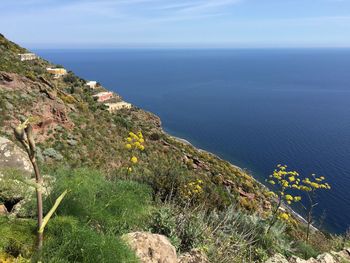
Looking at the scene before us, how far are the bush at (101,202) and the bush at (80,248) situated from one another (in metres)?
0.53

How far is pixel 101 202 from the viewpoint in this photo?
4227mm

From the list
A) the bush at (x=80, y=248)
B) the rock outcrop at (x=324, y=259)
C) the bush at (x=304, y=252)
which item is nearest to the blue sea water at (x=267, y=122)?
the rock outcrop at (x=324, y=259)

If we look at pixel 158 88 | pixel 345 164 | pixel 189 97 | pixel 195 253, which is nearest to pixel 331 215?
pixel 345 164

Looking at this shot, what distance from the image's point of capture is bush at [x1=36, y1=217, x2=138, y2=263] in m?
2.97

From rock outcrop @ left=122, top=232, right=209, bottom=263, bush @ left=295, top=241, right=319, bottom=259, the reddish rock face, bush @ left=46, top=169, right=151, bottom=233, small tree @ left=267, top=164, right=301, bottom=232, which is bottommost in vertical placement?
bush @ left=295, top=241, right=319, bottom=259

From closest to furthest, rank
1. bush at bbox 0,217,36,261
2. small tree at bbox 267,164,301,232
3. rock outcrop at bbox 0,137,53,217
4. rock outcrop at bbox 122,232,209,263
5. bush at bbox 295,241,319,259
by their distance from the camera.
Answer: bush at bbox 0,217,36,261, rock outcrop at bbox 122,232,209,263, rock outcrop at bbox 0,137,53,217, bush at bbox 295,241,319,259, small tree at bbox 267,164,301,232

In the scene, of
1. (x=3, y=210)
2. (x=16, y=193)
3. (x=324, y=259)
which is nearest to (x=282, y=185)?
(x=324, y=259)

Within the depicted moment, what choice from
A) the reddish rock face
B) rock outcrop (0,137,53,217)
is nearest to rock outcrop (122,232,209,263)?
rock outcrop (0,137,53,217)

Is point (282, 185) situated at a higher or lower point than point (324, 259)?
higher

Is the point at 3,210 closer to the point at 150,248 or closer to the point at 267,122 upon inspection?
the point at 150,248

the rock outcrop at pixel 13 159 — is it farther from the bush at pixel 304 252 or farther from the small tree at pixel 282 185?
the bush at pixel 304 252

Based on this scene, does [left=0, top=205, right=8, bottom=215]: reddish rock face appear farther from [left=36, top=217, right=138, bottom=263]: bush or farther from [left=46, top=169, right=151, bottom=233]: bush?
[left=36, top=217, right=138, bottom=263]: bush

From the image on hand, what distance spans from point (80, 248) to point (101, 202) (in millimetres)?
1174

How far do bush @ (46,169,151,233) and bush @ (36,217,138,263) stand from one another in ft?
1.75
